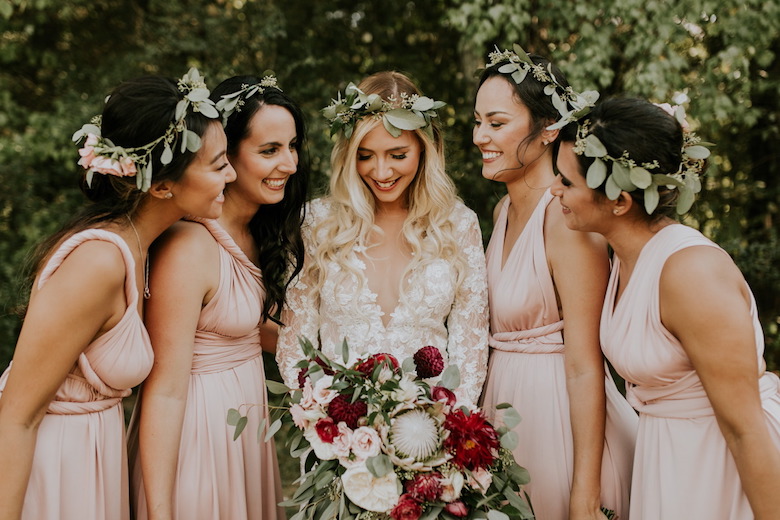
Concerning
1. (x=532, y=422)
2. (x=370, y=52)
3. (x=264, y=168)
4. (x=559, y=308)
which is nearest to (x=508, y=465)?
(x=532, y=422)

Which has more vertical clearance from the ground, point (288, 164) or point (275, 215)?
point (288, 164)

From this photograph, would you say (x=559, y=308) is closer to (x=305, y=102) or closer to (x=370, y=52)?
(x=305, y=102)

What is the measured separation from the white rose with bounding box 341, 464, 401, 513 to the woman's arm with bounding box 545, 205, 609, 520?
99 cm

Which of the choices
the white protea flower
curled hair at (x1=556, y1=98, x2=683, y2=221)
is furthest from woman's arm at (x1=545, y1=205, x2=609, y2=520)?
the white protea flower

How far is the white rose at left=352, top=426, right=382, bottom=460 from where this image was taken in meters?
2.24

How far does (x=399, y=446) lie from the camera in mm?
2260

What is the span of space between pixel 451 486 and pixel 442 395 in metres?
0.28

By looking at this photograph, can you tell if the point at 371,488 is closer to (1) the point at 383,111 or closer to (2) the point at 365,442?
(2) the point at 365,442

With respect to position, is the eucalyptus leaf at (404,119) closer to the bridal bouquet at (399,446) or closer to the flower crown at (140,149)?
the flower crown at (140,149)

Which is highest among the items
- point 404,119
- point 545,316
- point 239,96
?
point 239,96

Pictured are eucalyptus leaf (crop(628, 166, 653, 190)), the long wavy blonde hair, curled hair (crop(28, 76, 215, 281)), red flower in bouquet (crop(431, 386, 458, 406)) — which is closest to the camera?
red flower in bouquet (crop(431, 386, 458, 406))

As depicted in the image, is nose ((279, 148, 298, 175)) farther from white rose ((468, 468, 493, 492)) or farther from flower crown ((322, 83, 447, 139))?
white rose ((468, 468, 493, 492))

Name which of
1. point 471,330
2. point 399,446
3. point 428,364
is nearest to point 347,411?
point 399,446

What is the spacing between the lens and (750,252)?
21.5 feet
